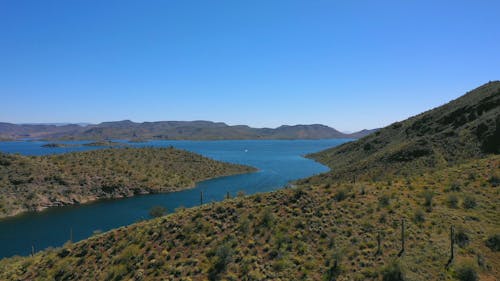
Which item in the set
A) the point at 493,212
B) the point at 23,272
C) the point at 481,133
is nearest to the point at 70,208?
the point at 23,272

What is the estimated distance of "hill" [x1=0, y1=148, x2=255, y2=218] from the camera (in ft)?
193

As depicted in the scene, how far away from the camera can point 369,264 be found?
1856cm

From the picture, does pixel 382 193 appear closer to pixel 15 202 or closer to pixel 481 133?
pixel 481 133

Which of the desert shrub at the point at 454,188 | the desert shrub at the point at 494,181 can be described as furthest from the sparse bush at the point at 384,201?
the desert shrub at the point at 494,181

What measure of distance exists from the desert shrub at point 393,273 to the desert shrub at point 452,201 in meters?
11.2

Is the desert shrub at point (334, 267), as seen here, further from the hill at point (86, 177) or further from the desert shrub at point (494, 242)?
the hill at point (86, 177)

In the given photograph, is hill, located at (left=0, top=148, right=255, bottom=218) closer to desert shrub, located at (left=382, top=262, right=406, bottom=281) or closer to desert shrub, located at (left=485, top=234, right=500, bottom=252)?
desert shrub, located at (left=382, top=262, right=406, bottom=281)

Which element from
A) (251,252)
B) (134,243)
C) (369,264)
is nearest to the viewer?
(369,264)

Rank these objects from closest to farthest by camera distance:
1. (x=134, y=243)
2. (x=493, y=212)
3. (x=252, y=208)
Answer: (x=493, y=212) < (x=134, y=243) < (x=252, y=208)

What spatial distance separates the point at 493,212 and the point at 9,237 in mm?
55995

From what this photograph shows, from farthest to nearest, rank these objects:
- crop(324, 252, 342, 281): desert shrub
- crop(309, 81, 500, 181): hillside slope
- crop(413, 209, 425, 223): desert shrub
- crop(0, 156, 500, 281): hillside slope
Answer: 1. crop(309, 81, 500, 181): hillside slope
2. crop(413, 209, 425, 223): desert shrub
3. crop(0, 156, 500, 281): hillside slope
4. crop(324, 252, 342, 281): desert shrub

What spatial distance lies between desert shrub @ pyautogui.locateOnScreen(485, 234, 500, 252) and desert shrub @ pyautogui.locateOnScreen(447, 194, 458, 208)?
5.04 meters

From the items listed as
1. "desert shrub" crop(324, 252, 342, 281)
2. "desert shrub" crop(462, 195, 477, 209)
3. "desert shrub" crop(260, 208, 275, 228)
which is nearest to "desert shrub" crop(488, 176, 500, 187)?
"desert shrub" crop(462, 195, 477, 209)

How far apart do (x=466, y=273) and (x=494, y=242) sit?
4.61 metres
